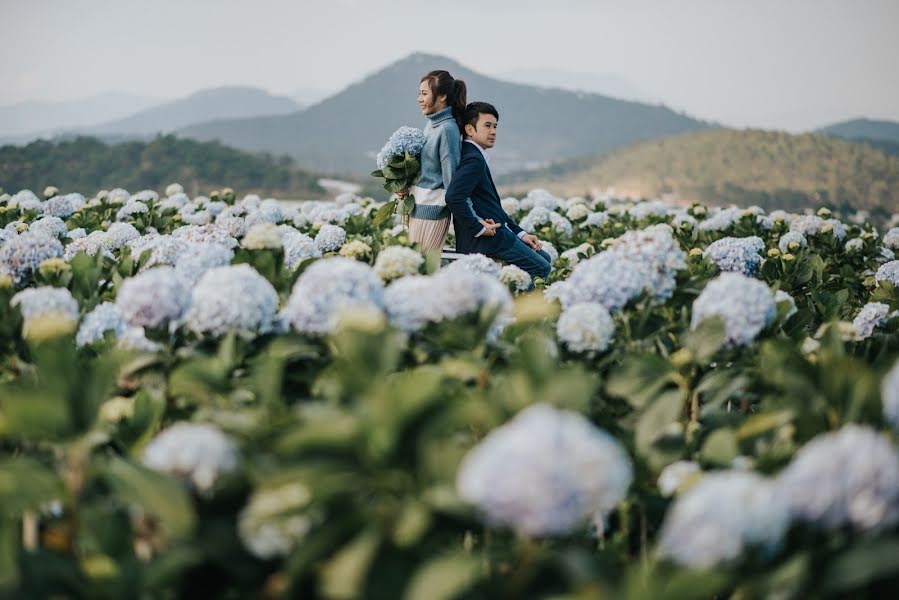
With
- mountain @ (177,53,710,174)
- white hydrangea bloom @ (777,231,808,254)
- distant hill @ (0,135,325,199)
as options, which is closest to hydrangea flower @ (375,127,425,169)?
white hydrangea bloom @ (777,231,808,254)

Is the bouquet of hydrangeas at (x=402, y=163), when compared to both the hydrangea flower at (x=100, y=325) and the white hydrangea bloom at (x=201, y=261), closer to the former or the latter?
the white hydrangea bloom at (x=201, y=261)

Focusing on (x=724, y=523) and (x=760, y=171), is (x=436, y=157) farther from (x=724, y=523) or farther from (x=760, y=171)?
(x=760, y=171)

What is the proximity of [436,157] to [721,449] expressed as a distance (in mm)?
3891

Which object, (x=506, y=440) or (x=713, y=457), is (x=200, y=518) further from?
(x=713, y=457)

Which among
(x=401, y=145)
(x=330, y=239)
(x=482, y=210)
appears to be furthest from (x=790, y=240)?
(x=330, y=239)

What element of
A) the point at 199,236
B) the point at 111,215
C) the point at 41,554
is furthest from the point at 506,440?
the point at 111,215

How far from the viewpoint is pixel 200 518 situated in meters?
1.44

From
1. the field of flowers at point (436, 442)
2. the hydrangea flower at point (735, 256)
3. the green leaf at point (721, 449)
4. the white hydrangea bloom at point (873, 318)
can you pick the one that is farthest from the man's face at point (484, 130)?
the green leaf at point (721, 449)

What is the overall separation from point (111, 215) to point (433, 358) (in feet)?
20.1

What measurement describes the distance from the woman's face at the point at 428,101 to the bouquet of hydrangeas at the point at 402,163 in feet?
0.56

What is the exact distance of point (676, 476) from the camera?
5.58ft

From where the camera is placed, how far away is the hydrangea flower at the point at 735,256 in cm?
411

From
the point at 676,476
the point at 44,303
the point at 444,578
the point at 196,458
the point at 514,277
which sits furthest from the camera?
the point at 514,277

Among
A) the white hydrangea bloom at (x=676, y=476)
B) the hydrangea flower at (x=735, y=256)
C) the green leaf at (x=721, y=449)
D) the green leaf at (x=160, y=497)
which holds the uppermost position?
the hydrangea flower at (x=735, y=256)
